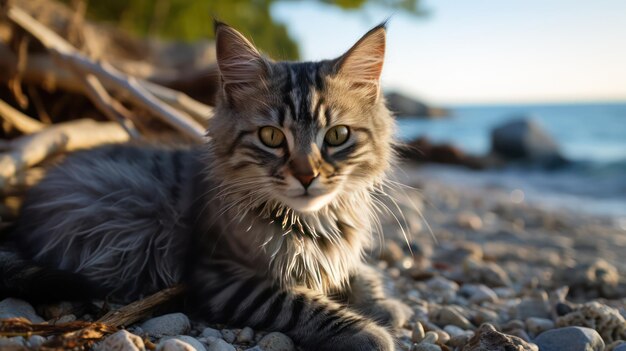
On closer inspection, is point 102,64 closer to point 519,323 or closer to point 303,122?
point 303,122

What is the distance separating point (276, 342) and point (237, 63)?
4.00ft

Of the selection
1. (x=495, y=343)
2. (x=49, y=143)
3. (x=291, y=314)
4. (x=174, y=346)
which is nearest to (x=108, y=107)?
(x=49, y=143)

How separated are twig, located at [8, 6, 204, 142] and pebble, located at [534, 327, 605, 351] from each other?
225 centimetres

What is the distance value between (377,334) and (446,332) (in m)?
0.57

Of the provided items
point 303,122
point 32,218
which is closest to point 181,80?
point 32,218

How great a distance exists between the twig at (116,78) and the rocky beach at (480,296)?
5.13ft

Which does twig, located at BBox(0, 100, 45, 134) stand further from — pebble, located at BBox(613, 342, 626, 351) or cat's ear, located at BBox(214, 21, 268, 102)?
pebble, located at BBox(613, 342, 626, 351)

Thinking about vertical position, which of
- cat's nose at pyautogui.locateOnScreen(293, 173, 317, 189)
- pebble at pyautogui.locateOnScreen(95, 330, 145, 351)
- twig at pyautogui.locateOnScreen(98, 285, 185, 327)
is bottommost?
twig at pyautogui.locateOnScreen(98, 285, 185, 327)

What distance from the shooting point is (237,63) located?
91.4 inches

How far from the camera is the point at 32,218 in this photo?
8.07ft

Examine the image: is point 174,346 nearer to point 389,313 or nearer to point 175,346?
point 175,346

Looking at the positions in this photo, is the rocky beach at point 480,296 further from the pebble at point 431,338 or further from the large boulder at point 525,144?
the large boulder at point 525,144

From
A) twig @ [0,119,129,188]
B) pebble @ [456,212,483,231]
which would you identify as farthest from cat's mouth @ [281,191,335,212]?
pebble @ [456,212,483,231]

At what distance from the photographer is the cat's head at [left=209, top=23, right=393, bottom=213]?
201 cm
